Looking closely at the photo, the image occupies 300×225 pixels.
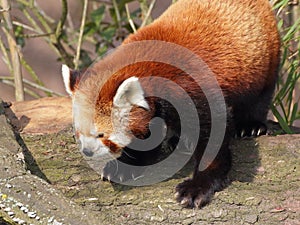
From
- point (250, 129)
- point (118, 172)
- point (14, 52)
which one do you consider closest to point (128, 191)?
point (118, 172)

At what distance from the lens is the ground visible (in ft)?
7.36

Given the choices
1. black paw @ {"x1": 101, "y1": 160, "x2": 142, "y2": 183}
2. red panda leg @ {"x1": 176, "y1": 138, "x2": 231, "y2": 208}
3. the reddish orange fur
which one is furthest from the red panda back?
black paw @ {"x1": 101, "y1": 160, "x2": 142, "y2": 183}

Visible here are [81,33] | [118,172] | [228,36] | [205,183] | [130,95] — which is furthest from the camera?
[81,33]

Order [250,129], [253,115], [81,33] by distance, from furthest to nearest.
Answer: [81,33], [253,115], [250,129]

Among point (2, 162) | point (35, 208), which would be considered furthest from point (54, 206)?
point (2, 162)

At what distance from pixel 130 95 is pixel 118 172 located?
0.43 m

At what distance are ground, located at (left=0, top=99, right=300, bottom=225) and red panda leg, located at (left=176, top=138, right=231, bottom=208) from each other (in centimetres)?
3

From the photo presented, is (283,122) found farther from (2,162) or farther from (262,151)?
(2,162)

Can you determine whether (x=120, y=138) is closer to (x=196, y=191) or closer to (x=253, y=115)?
(x=196, y=191)

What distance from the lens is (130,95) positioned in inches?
96.6

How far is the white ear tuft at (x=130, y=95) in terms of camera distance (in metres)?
2.40

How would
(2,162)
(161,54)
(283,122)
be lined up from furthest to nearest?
(283,122), (161,54), (2,162)

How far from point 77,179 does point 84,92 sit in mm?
394

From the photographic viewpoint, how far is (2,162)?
2439 mm
